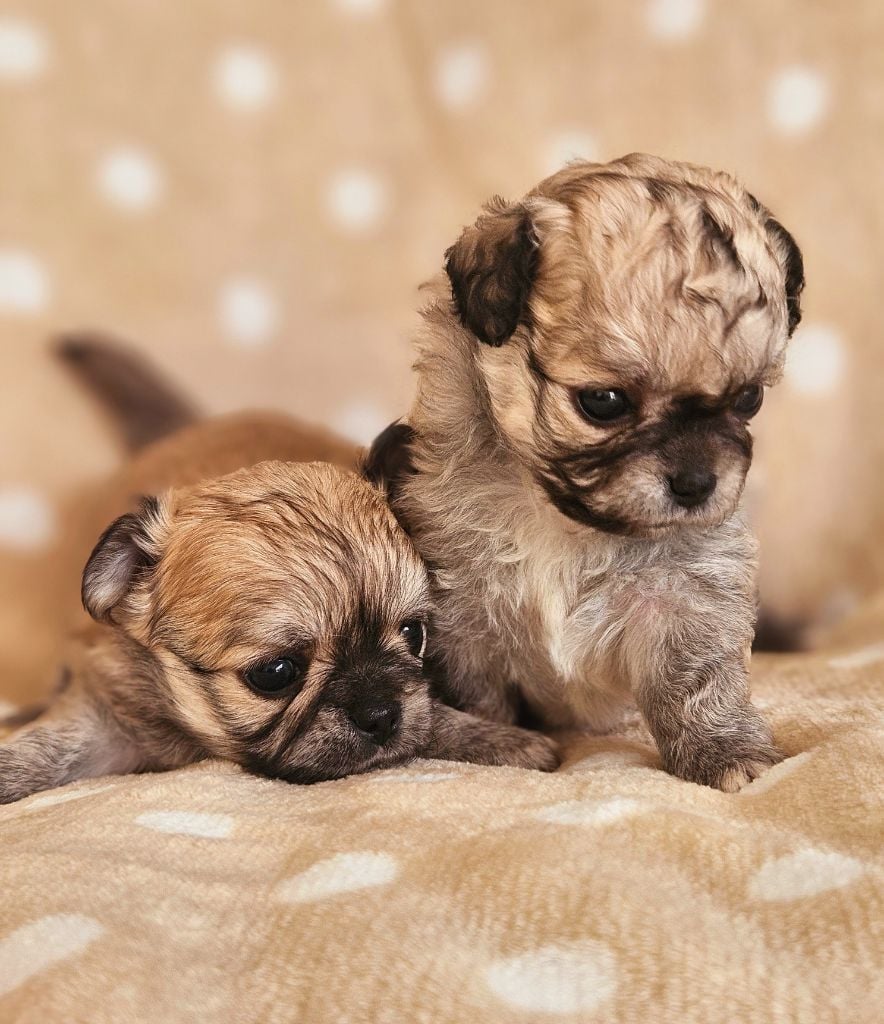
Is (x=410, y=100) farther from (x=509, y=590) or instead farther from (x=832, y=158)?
(x=509, y=590)

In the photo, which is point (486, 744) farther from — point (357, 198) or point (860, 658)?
point (357, 198)

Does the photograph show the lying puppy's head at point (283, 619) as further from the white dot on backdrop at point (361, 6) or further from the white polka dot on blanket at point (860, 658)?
the white dot on backdrop at point (361, 6)

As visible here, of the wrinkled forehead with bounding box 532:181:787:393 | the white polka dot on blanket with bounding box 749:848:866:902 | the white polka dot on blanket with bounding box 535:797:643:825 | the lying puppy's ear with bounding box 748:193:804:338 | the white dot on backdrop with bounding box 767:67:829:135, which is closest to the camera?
the white polka dot on blanket with bounding box 749:848:866:902

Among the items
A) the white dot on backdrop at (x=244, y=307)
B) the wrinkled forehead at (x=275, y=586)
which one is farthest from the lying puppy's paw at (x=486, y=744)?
the white dot on backdrop at (x=244, y=307)

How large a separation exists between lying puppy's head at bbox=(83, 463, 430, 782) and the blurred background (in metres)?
1.13

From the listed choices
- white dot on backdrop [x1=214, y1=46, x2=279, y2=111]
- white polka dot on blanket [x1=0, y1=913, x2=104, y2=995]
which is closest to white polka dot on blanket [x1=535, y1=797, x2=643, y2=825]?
white polka dot on blanket [x1=0, y1=913, x2=104, y2=995]

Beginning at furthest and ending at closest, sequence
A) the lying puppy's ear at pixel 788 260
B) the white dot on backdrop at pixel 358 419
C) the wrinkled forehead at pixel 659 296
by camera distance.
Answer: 1. the white dot on backdrop at pixel 358 419
2. the lying puppy's ear at pixel 788 260
3. the wrinkled forehead at pixel 659 296

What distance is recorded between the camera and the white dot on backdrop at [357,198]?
9.81 ft

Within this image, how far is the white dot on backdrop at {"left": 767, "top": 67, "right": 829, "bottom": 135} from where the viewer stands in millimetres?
2715

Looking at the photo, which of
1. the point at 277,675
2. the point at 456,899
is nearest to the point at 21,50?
the point at 277,675

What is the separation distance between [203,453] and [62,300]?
794 millimetres

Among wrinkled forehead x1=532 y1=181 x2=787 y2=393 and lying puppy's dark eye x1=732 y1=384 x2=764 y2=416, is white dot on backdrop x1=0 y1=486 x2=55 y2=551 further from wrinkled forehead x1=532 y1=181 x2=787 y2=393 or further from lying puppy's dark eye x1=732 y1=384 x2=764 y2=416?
lying puppy's dark eye x1=732 y1=384 x2=764 y2=416

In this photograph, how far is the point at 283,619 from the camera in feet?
5.45

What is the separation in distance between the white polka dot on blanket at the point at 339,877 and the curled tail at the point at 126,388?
72.5 inches
